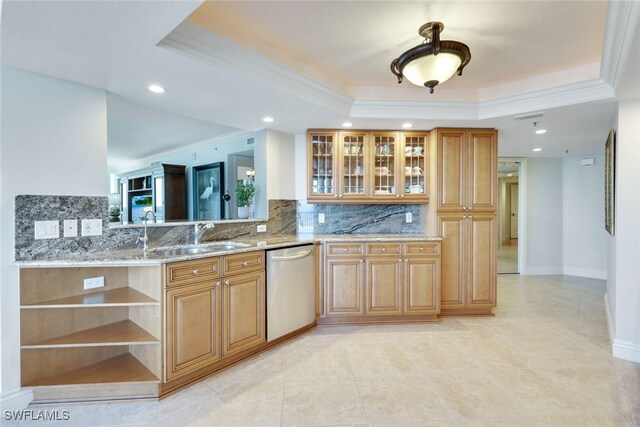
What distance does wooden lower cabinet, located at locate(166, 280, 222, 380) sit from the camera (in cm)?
213

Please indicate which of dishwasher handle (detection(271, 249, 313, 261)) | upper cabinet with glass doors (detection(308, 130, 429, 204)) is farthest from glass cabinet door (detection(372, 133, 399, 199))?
dishwasher handle (detection(271, 249, 313, 261))

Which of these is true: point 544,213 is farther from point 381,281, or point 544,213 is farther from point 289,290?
point 289,290

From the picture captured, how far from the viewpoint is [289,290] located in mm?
3021

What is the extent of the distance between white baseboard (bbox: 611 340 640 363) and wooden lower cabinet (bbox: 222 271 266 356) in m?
3.10

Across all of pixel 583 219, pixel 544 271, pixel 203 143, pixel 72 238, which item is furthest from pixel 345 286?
pixel 583 219

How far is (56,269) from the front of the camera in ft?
7.04

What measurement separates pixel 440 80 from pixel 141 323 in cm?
282

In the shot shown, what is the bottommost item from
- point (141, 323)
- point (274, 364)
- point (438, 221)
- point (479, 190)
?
point (274, 364)

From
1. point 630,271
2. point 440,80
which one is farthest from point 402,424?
point 630,271

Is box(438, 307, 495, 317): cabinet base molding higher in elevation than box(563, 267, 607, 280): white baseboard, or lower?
lower

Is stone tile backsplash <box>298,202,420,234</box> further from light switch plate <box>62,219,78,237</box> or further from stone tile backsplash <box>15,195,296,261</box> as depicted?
light switch plate <box>62,219,78,237</box>

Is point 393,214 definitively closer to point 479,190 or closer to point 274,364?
point 479,190

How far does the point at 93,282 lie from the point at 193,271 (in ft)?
2.56

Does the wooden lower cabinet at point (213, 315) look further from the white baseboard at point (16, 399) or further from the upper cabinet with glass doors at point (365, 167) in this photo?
the upper cabinet with glass doors at point (365, 167)
